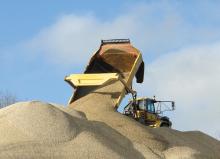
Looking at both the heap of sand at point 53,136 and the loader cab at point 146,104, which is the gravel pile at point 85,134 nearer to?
the heap of sand at point 53,136

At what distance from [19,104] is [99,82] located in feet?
11.0

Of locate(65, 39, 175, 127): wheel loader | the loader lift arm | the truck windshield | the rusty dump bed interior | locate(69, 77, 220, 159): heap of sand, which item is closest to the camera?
locate(69, 77, 220, 159): heap of sand

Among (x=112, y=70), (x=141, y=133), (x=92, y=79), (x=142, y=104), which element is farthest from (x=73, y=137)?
(x=142, y=104)

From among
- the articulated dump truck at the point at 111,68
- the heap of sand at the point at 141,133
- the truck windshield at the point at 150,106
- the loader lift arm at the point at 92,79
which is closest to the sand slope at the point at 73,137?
the heap of sand at the point at 141,133

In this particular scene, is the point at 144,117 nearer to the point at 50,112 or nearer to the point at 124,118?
the point at 124,118

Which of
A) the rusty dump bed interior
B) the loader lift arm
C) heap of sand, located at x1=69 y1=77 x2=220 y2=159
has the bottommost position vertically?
heap of sand, located at x1=69 y1=77 x2=220 y2=159

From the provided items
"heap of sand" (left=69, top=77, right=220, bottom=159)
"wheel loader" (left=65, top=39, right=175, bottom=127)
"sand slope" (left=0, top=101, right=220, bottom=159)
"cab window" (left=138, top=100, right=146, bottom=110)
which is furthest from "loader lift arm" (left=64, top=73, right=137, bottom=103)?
"cab window" (left=138, top=100, right=146, bottom=110)

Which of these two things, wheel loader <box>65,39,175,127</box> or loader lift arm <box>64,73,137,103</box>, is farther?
wheel loader <box>65,39,175,127</box>

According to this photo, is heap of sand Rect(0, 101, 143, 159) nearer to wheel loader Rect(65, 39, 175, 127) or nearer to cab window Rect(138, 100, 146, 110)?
wheel loader Rect(65, 39, 175, 127)

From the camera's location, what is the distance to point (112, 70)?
17.8 metres

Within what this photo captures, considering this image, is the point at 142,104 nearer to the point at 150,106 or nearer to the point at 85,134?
the point at 150,106

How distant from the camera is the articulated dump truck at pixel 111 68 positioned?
54.5ft

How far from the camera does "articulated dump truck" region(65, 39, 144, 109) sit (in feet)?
54.5

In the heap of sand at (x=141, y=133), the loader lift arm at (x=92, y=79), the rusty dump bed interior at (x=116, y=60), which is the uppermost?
the rusty dump bed interior at (x=116, y=60)
